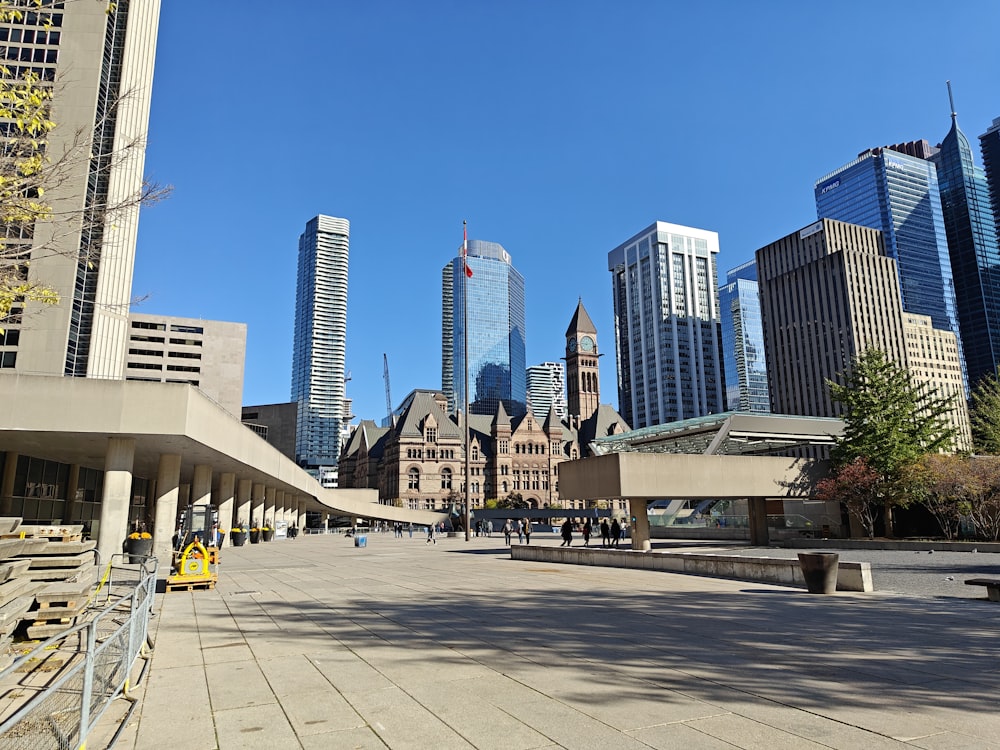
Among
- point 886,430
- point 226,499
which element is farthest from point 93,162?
point 886,430

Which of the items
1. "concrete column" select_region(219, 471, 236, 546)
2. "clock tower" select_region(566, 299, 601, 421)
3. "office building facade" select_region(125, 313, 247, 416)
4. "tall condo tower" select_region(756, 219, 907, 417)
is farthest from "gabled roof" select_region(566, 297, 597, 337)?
"concrete column" select_region(219, 471, 236, 546)

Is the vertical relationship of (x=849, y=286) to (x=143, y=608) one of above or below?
above

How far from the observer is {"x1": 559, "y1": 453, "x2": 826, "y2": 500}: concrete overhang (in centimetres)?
3291

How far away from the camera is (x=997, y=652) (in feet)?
30.8

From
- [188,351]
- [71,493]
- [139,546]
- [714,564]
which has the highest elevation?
[188,351]

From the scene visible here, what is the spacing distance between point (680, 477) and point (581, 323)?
15162 cm

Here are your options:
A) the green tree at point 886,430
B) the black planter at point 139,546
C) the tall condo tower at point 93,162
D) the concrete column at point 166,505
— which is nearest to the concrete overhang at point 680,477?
the green tree at point 886,430

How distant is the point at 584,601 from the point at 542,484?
13531 centimetres

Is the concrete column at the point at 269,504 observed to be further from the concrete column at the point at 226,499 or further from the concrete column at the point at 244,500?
the concrete column at the point at 226,499

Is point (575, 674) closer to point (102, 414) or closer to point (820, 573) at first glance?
point (820, 573)

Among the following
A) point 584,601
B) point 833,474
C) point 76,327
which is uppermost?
point 76,327

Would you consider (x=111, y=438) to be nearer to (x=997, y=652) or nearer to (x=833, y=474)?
(x=997, y=652)

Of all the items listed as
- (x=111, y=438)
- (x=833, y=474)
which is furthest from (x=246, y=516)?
(x=833, y=474)

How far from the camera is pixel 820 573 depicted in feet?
54.4
